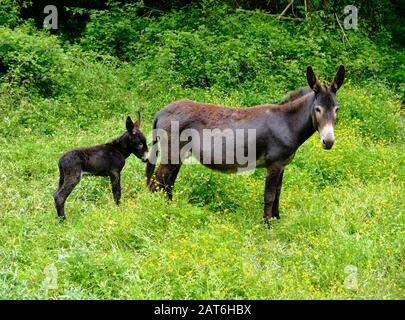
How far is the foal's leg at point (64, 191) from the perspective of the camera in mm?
6742

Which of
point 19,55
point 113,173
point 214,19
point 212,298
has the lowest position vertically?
point 212,298

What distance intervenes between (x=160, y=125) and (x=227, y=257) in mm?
2522

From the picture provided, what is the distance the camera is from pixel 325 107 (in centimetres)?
655

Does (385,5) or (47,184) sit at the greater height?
(385,5)

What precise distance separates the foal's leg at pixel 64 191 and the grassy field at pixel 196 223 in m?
0.14

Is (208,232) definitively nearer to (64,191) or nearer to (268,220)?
(268,220)

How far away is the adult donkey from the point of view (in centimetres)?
665

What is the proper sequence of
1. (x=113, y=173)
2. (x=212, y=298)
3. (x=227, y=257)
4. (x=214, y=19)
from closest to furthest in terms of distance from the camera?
(x=212, y=298)
(x=227, y=257)
(x=113, y=173)
(x=214, y=19)

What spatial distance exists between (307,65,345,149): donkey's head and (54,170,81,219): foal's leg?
2.88m

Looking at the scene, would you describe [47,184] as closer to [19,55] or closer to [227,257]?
[227,257]

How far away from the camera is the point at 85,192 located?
7527mm

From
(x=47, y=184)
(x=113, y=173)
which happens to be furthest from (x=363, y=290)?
(x=47, y=184)

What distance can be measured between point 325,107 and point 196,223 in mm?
1951

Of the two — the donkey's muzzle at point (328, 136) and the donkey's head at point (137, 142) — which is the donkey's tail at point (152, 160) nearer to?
the donkey's head at point (137, 142)
